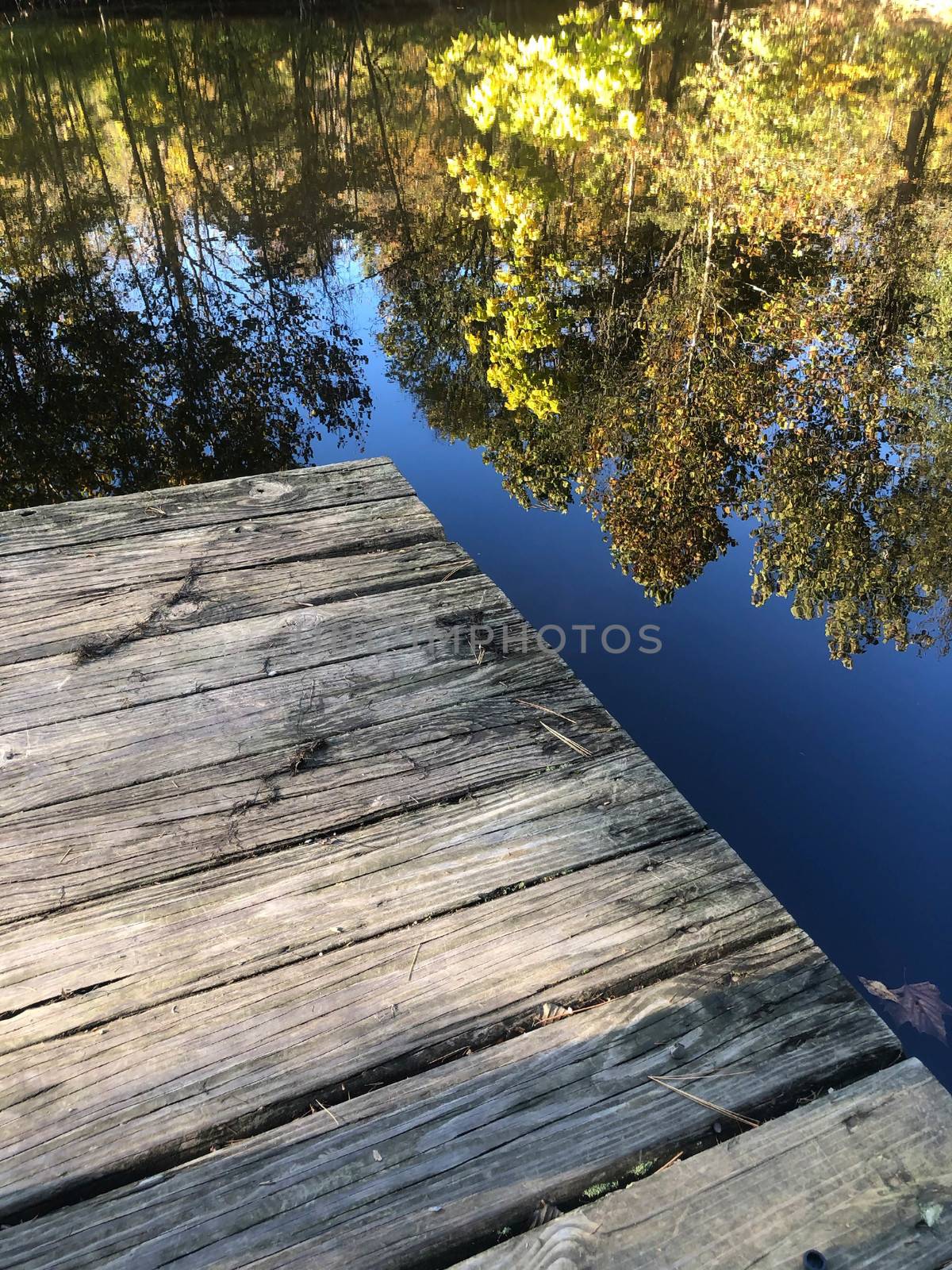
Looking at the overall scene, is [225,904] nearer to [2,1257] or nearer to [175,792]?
[175,792]

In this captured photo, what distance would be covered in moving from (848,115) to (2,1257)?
1701cm

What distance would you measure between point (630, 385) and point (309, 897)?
15.4 ft

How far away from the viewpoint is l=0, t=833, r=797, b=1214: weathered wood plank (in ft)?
3.74

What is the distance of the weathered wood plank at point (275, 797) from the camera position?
1.51 metres

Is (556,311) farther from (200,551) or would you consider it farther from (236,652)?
(236,652)

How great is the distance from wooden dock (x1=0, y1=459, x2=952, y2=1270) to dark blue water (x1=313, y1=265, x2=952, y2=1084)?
132 centimetres

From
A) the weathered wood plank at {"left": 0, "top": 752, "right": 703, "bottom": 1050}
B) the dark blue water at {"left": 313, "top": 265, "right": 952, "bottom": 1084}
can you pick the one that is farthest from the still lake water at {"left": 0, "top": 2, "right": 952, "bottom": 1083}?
the weathered wood plank at {"left": 0, "top": 752, "right": 703, "bottom": 1050}

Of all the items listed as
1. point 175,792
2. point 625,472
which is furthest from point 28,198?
point 175,792

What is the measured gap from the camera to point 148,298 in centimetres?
692

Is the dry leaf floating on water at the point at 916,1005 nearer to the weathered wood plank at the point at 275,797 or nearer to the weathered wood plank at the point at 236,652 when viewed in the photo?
the weathered wood plank at the point at 275,797

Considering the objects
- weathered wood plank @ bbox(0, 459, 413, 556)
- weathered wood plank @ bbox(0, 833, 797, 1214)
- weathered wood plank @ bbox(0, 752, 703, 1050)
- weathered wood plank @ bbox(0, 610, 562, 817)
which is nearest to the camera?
weathered wood plank @ bbox(0, 833, 797, 1214)

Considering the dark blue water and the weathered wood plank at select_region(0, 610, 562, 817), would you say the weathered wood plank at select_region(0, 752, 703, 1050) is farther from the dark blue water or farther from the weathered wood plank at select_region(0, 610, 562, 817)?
the dark blue water

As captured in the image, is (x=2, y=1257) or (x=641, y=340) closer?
(x=2, y=1257)

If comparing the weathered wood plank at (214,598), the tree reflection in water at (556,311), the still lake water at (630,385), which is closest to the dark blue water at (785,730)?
the still lake water at (630,385)
